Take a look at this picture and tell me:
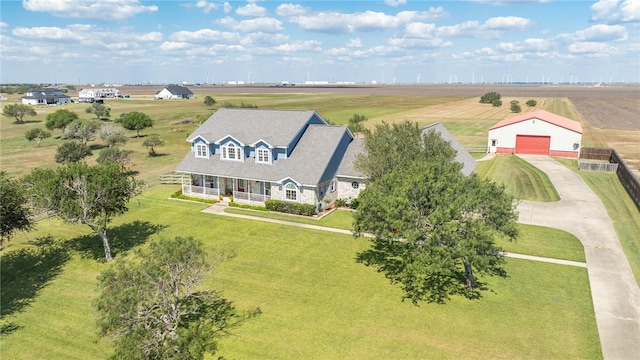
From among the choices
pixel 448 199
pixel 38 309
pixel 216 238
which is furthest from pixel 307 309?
pixel 38 309

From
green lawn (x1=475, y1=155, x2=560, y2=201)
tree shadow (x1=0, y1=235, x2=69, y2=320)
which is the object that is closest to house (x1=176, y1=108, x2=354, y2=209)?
tree shadow (x1=0, y1=235, x2=69, y2=320)

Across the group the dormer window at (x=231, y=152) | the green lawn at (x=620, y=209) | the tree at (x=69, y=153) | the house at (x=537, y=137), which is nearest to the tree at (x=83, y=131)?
the tree at (x=69, y=153)

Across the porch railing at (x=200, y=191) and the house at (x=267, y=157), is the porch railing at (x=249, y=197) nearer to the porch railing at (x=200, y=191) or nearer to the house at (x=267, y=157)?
the house at (x=267, y=157)

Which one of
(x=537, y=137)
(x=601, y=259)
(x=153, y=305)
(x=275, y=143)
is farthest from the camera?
(x=537, y=137)

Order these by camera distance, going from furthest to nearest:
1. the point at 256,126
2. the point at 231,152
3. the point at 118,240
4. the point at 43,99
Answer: the point at 43,99 < the point at 256,126 < the point at 231,152 < the point at 118,240

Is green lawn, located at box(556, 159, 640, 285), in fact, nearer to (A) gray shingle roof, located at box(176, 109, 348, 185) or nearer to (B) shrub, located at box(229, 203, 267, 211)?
(A) gray shingle roof, located at box(176, 109, 348, 185)

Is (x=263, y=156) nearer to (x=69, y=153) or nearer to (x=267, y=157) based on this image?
(x=267, y=157)

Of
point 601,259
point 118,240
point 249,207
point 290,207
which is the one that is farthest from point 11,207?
point 601,259
